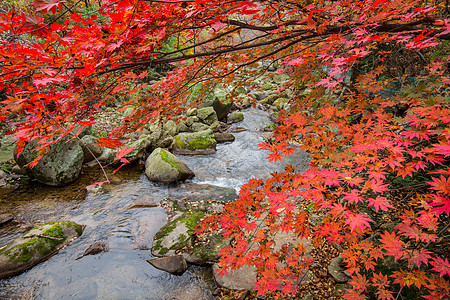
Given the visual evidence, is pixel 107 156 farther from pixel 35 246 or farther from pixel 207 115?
pixel 207 115

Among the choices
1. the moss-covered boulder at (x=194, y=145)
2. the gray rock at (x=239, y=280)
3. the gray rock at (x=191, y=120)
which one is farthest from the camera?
the gray rock at (x=191, y=120)

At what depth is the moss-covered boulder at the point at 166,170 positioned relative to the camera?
5.98 metres

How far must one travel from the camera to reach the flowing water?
3.16 metres

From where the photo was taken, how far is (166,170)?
598cm

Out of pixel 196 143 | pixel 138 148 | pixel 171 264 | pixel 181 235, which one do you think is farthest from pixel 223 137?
pixel 171 264

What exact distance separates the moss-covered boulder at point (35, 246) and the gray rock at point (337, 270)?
15.2 ft

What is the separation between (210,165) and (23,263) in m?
4.91

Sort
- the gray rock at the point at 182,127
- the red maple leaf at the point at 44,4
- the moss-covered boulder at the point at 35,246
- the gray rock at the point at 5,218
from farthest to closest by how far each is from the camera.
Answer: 1. the gray rock at the point at 182,127
2. the gray rock at the point at 5,218
3. the moss-covered boulder at the point at 35,246
4. the red maple leaf at the point at 44,4

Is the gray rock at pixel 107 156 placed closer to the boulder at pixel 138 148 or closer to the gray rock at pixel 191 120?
the boulder at pixel 138 148

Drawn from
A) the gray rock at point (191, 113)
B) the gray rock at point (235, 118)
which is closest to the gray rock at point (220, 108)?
the gray rock at point (235, 118)

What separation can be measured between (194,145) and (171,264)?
5.04 m

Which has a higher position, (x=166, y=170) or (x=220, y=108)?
(x=220, y=108)

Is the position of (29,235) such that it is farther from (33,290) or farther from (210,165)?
(210,165)

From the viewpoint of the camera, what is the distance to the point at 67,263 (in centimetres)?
355
